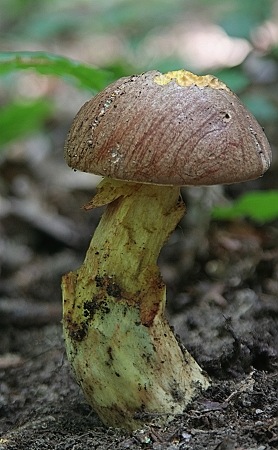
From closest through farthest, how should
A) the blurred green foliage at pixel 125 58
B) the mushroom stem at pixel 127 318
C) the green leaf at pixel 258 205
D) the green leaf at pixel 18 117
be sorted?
1. the mushroom stem at pixel 127 318
2. the blurred green foliage at pixel 125 58
3. the green leaf at pixel 258 205
4. the green leaf at pixel 18 117

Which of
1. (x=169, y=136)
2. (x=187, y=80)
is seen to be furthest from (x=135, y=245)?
(x=187, y=80)

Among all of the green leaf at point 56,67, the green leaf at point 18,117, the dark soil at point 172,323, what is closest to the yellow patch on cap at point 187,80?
the green leaf at point 56,67

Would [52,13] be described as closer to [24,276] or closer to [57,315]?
[24,276]

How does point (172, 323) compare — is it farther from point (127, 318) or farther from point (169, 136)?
point (169, 136)

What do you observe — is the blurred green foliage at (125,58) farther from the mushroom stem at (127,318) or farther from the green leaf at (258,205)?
the mushroom stem at (127,318)

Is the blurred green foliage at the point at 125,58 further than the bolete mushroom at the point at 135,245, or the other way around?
the blurred green foliage at the point at 125,58

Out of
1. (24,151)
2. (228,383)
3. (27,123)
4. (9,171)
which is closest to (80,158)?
(228,383)

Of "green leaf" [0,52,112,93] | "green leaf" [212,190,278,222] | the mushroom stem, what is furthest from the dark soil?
"green leaf" [0,52,112,93]
